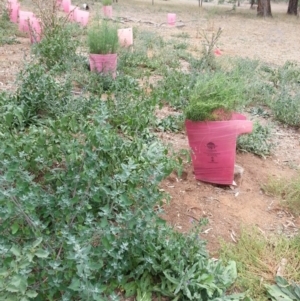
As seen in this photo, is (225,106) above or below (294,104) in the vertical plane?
above

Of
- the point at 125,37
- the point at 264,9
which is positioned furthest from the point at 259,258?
the point at 264,9

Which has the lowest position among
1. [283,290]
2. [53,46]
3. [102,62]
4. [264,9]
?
[283,290]

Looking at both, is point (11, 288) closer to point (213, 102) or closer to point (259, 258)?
point (259, 258)

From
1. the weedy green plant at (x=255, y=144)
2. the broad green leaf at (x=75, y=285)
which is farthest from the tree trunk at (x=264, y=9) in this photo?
the broad green leaf at (x=75, y=285)

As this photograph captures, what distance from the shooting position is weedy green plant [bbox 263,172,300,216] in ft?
9.36

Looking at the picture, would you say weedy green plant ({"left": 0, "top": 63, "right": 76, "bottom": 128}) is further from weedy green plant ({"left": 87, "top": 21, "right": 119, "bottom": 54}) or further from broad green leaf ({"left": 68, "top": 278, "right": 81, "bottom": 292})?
broad green leaf ({"left": 68, "top": 278, "right": 81, "bottom": 292})

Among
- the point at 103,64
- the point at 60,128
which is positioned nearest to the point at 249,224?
the point at 60,128

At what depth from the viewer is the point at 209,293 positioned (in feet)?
6.20

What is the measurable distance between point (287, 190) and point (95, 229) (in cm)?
166

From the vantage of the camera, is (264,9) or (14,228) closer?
(14,228)

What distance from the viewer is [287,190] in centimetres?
298

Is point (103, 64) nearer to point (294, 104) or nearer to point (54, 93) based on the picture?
point (54, 93)

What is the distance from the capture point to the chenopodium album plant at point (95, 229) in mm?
1723

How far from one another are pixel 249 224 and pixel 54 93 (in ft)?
5.97
